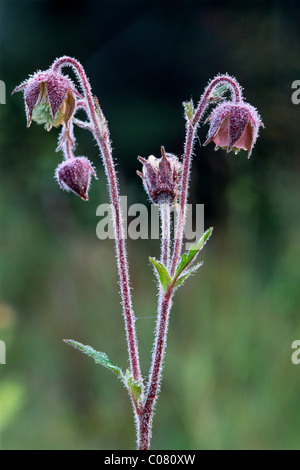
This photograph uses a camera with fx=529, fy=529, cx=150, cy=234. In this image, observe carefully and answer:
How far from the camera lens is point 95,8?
580 cm

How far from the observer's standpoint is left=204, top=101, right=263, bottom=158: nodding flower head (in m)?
1.46

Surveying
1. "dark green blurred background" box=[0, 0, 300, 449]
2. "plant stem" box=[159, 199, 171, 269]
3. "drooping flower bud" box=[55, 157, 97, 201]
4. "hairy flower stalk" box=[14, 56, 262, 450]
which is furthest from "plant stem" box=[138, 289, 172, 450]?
"dark green blurred background" box=[0, 0, 300, 449]

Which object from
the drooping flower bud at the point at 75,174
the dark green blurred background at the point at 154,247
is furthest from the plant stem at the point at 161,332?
the dark green blurred background at the point at 154,247

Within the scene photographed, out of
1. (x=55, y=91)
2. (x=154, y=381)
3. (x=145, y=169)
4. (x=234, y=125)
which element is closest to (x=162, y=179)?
(x=145, y=169)

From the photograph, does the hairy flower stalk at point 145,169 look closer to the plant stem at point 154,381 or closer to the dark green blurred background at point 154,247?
the plant stem at point 154,381

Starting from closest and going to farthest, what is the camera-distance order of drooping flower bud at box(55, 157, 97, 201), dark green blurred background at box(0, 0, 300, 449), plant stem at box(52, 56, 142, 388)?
plant stem at box(52, 56, 142, 388) < drooping flower bud at box(55, 157, 97, 201) < dark green blurred background at box(0, 0, 300, 449)

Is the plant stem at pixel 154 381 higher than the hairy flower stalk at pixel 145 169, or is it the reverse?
the hairy flower stalk at pixel 145 169

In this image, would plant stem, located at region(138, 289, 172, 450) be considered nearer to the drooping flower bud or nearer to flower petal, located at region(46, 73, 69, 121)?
the drooping flower bud

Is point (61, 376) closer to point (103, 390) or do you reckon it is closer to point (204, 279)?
point (103, 390)

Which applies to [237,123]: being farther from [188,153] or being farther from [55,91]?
[55,91]

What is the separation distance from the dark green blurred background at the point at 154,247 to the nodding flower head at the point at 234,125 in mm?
Answer: 1693

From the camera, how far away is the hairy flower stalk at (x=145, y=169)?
1365mm

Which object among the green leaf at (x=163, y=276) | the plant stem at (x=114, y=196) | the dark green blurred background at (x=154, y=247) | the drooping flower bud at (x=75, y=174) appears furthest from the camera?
the dark green blurred background at (x=154, y=247)

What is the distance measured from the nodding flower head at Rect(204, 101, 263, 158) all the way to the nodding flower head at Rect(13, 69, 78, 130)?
0.40 meters
